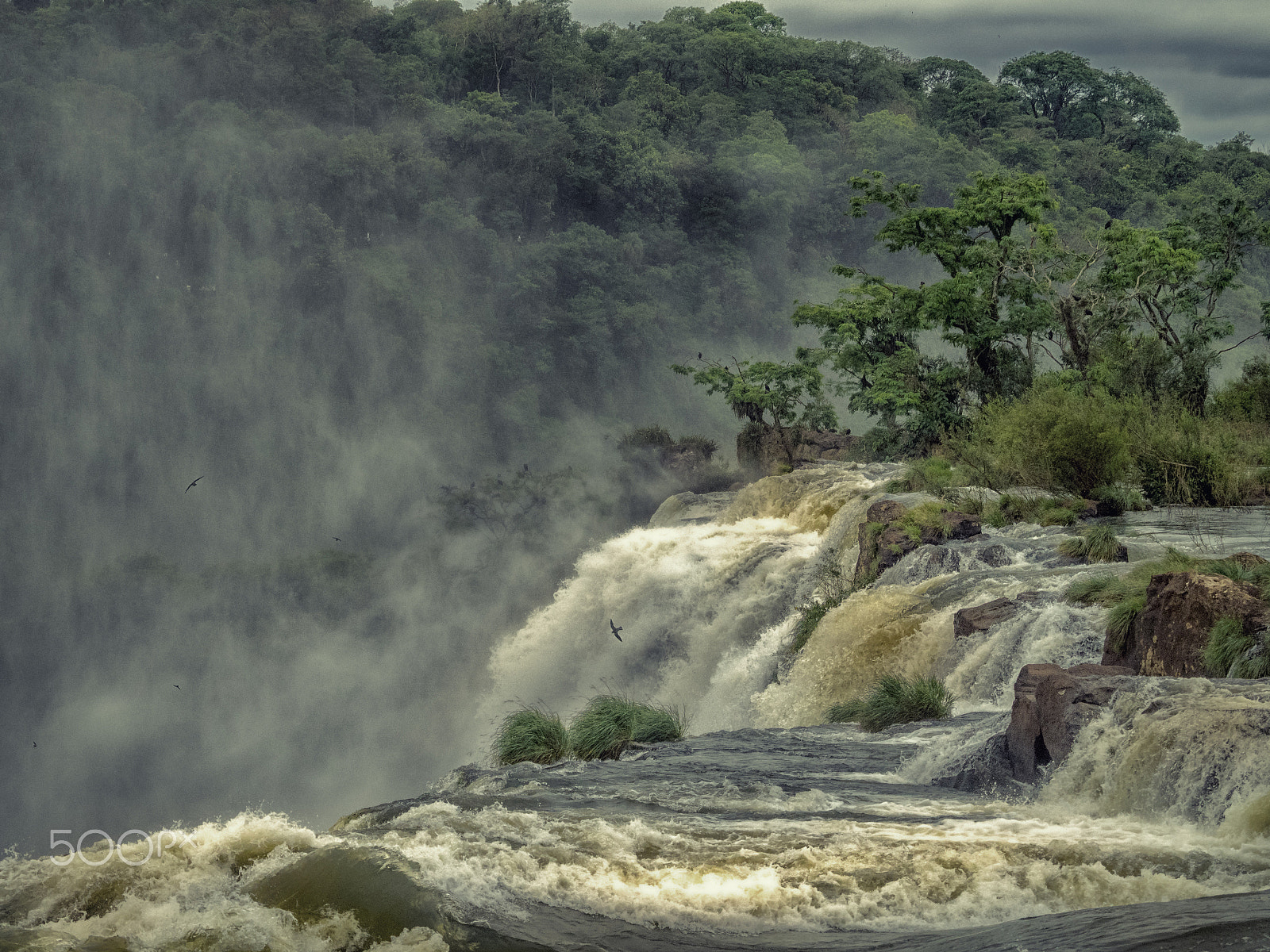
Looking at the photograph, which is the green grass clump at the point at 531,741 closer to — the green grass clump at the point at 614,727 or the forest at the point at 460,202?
the green grass clump at the point at 614,727

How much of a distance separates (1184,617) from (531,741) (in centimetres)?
629

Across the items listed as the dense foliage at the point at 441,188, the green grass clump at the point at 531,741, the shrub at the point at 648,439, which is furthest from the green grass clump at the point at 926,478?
→ the dense foliage at the point at 441,188

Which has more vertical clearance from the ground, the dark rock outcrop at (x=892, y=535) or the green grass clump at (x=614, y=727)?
the dark rock outcrop at (x=892, y=535)

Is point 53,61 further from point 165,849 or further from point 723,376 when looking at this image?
point 165,849

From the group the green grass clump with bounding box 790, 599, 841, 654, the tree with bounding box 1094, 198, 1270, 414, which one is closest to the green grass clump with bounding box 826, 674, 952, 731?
the green grass clump with bounding box 790, 599, 841, 654

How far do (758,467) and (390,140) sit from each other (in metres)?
41.2

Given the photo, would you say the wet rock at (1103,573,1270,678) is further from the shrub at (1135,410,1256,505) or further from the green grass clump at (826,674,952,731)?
the shrub at (1135,410,1256,505)

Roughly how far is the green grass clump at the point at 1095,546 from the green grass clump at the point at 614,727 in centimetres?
582

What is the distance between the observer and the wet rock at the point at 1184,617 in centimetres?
957

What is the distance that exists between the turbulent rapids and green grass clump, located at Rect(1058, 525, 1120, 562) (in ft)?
7.65

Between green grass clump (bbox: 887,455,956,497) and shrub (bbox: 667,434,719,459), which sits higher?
green grass clump (bbox: 887,455,956,497)

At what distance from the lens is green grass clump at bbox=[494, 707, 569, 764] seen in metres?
11.5

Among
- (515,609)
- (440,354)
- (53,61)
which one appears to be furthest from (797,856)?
(53,61)

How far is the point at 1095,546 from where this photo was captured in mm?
14594
